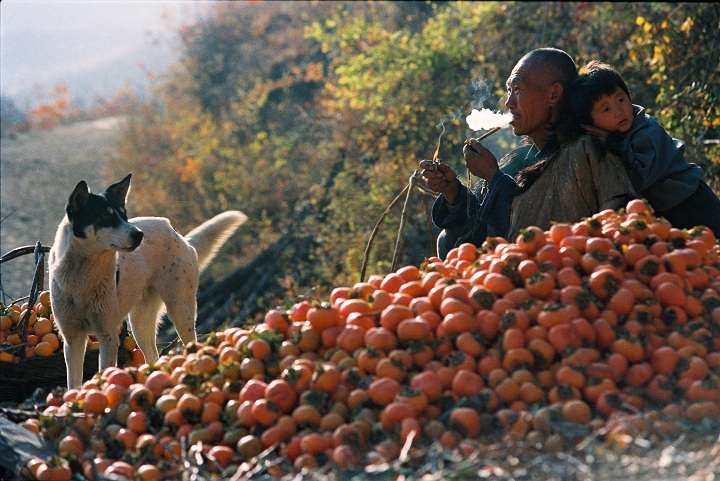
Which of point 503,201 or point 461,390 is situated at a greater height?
point 503,201

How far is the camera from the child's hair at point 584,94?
352cm

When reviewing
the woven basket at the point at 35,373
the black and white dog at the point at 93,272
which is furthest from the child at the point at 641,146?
the woven basket at the point at 35,373

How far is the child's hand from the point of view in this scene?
3518 millimetres

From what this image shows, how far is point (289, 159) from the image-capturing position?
46.5ft

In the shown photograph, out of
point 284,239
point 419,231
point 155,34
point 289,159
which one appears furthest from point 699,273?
point 155,34

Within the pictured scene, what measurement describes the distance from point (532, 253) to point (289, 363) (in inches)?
33.0

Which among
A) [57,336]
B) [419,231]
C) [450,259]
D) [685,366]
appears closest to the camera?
[685,366]

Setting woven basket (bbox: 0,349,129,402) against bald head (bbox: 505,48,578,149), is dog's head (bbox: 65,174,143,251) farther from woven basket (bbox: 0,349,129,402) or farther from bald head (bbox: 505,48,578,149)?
bald head (bbox: 505,48,578,149)

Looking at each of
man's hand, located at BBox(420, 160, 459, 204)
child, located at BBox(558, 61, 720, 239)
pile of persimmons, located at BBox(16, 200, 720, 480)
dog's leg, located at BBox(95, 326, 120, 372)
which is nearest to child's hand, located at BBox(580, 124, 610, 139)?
child, located at BBox(558, 61, 720, 239)

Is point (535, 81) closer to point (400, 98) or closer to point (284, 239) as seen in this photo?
point (400, 98)

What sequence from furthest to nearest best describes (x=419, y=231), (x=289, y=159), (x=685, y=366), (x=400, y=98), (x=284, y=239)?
(x=289, y=159), (x=284, y=239), (x=400, y=98), (x=419, y=231), (x=685, y=366)

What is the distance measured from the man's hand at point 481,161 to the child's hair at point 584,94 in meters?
0.31

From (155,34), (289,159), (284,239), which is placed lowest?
(284,239)

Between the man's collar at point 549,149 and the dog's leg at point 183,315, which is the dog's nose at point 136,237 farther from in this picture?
the man's collar at point 549,149
